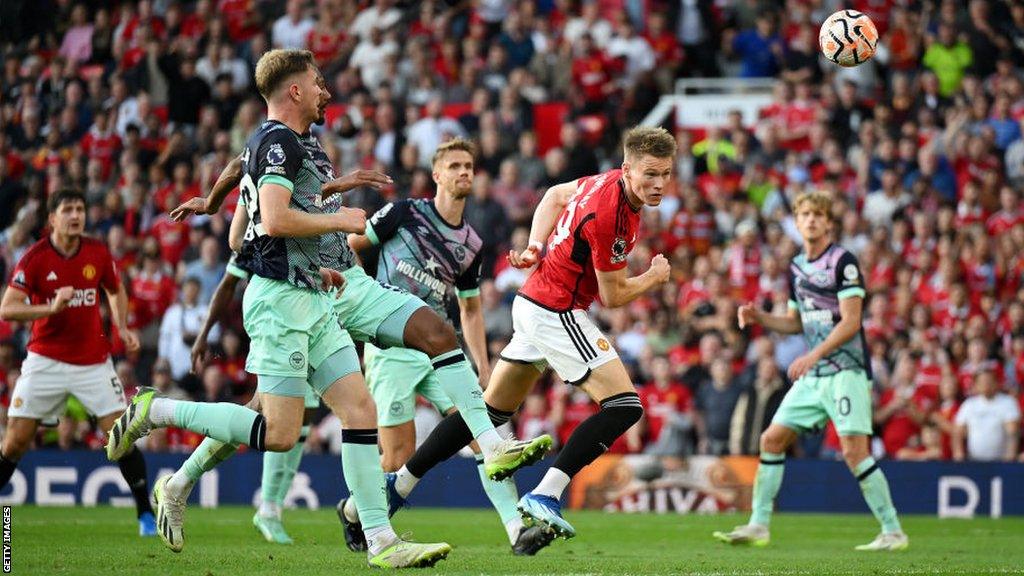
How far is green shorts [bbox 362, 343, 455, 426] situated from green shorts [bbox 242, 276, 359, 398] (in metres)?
2.53

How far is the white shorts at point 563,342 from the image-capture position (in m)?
9.39

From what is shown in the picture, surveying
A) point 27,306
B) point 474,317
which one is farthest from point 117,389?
point 474,317

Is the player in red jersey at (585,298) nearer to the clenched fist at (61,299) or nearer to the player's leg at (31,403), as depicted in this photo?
the clenched fist at (61,299)

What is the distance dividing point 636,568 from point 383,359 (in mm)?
3020

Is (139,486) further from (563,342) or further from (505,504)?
(563,342)

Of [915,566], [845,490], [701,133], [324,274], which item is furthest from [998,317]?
[324,274]

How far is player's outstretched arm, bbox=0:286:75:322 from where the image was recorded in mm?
11438

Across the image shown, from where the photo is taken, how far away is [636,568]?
8930 mm

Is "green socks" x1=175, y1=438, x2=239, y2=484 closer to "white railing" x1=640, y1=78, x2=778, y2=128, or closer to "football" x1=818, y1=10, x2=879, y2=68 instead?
"football" x1=818, y1=10, x2=879, y2=68

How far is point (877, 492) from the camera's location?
38.8 feet

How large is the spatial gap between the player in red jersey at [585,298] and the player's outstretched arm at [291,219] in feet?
4.18

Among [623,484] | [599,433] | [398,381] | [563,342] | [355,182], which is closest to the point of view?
[355,182]

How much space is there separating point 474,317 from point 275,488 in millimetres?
2065

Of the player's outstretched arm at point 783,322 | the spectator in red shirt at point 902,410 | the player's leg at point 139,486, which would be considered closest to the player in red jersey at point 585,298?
the player's outstretched arm at point 783,322
